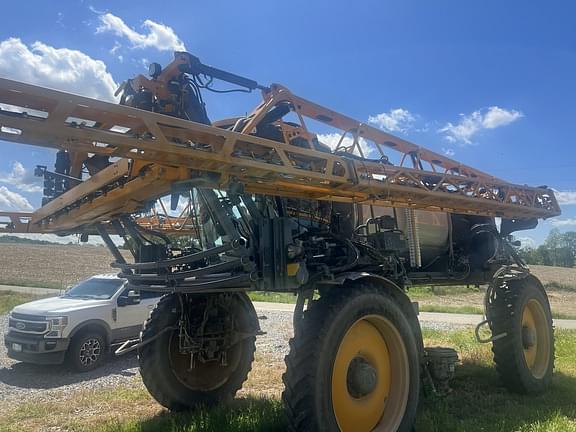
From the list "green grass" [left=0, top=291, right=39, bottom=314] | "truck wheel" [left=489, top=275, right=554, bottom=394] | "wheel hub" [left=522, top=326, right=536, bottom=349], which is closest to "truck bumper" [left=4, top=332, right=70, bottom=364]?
"truck wheel" [left=489, top=275, right=554, bottom=394]

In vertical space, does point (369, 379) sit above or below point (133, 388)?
above

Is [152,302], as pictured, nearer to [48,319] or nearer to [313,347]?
[48,319]

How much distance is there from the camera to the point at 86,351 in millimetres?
10250

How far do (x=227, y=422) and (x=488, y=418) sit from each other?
3.02m

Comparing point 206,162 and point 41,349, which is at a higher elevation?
point 206,162

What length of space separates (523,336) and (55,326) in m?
8.36

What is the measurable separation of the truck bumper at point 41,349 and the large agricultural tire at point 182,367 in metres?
4.43

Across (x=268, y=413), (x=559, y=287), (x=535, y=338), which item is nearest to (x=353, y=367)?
(x=268, y=413)

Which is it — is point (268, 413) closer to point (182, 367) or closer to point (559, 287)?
point (182, 367)

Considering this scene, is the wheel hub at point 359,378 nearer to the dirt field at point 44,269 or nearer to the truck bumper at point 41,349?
the truck bumper at point 41,349

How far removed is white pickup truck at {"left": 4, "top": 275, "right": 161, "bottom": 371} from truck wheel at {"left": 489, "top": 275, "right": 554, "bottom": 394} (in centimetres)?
677

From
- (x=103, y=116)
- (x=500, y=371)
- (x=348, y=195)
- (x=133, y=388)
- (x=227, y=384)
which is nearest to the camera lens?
(x=103, y=116)

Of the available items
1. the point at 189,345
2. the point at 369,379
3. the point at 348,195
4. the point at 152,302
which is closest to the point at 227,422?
the point at 189,345

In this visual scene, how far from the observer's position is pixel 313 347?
4559 mm
